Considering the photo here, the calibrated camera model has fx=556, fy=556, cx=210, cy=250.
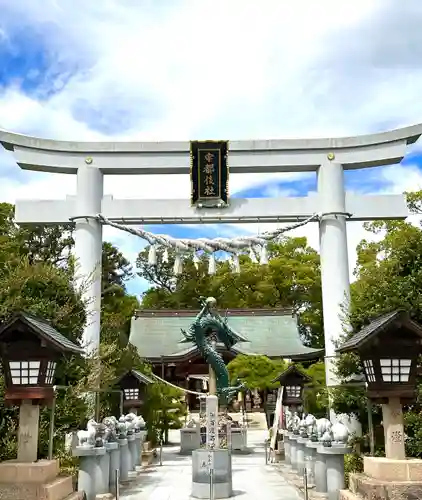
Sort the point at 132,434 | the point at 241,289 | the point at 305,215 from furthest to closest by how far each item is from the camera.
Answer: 1. the point at 241,289
2. the point at 305,215
3. the point at 132,434

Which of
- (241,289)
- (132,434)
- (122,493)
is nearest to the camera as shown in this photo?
(122,493)

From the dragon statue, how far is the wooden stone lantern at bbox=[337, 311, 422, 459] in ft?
11.1

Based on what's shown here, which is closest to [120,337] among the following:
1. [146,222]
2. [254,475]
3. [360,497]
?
[146,222]

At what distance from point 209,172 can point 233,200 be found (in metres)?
0.97

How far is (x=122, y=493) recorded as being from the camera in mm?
9422

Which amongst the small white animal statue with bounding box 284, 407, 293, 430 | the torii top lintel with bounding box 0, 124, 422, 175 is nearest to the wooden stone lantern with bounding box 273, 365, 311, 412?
the small white animal statue with bounding box 284, 407, 293, 430

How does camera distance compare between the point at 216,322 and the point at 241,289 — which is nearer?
the point at 216,322

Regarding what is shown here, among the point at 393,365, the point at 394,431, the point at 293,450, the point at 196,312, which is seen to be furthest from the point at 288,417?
the point at 196,312

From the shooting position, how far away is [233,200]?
1470cm

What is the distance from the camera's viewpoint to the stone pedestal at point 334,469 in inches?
309

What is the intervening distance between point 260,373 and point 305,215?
5711mm

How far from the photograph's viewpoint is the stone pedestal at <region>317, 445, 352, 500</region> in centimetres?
785

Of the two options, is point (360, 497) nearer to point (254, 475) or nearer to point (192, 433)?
point (254, 475)

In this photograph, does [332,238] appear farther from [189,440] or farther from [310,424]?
[189,440]
